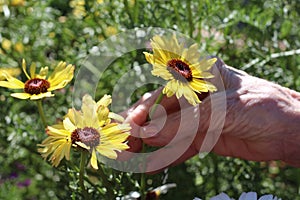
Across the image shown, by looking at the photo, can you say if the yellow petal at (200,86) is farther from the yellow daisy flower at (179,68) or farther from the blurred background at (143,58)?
the blurred background at (143,58)

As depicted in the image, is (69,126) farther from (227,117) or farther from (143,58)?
(143,58)

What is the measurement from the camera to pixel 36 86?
1.04 metres

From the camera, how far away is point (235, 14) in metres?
1.53

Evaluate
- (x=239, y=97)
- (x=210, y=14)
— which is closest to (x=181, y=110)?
(x=239, y=97)

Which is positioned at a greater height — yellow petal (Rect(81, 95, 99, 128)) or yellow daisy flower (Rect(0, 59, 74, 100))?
yellow petal (Rect(81, 95, 99, 128))

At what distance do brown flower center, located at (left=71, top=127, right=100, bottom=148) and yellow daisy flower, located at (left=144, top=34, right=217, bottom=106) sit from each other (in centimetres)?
12

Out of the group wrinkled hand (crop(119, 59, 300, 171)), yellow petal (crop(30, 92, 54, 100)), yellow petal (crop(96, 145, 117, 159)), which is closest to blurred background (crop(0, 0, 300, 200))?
wrinkled hand (crop(119, 59, 300, 171))

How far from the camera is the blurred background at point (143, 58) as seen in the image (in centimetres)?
144

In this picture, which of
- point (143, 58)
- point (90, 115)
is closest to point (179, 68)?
point (90, 115)

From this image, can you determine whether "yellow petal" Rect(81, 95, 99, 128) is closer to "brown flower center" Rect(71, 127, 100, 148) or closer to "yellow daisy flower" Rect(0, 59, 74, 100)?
"brown flower center" Rect(71, 127, 100, 148)

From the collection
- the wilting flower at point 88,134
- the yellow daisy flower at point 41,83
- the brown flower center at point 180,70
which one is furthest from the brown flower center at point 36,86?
the brown flower center at point 180,70

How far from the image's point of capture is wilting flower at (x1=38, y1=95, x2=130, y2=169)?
0.89 metres

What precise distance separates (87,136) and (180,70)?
173mm

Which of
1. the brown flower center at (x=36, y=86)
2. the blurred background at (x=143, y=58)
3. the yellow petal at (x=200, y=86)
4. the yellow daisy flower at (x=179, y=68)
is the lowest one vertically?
the blurred background at (x=143, y=58)
